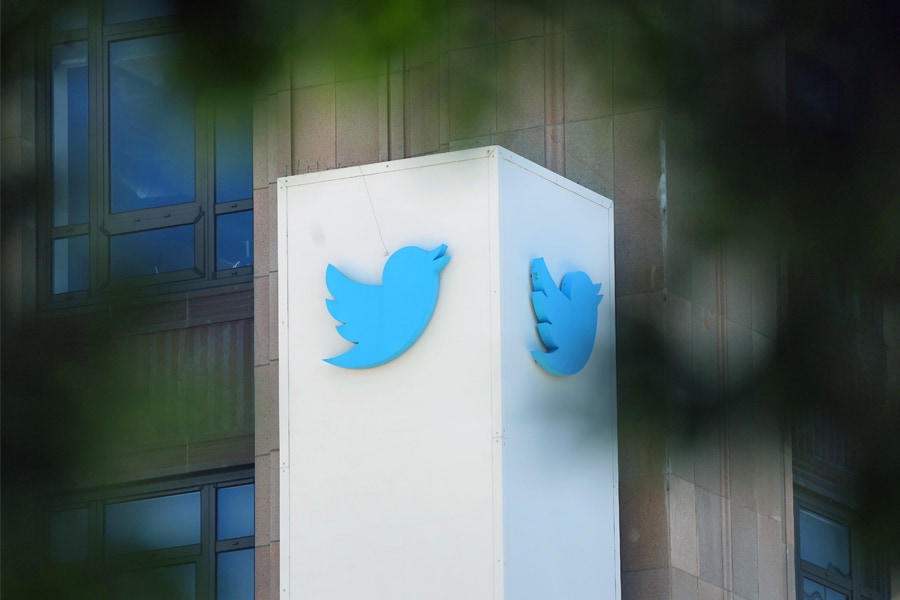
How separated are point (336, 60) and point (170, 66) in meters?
0.25

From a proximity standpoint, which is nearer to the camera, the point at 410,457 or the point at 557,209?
the point at 410,457

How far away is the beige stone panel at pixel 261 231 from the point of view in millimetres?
10844

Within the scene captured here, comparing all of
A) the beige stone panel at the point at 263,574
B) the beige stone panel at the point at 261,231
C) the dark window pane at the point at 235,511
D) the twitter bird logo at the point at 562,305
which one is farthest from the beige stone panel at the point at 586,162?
the dark window pane at the point at 235,511

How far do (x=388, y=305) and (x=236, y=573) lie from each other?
3328 millimetres

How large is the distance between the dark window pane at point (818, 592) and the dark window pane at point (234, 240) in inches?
173

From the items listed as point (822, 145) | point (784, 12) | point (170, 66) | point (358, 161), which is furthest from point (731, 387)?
point (358, 161)

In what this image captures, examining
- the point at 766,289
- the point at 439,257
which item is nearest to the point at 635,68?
the point at 766,289

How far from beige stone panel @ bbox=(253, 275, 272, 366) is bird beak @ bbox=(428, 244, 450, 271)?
251cm

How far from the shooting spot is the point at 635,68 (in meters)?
2.52

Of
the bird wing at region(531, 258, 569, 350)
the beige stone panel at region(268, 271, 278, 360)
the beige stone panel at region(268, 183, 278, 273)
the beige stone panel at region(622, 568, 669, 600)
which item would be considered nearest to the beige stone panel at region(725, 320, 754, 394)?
the bird wing at region(531, 258, 569, 350)

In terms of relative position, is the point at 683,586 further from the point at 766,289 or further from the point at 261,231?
the point at 766,289

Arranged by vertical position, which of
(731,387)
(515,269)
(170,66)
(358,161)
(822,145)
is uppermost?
(358,161)

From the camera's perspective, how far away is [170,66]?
241cm

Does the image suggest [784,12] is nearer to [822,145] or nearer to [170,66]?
[822,145]
